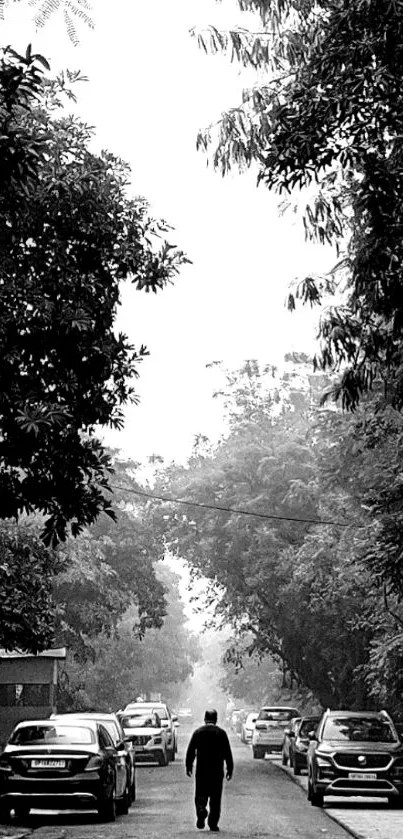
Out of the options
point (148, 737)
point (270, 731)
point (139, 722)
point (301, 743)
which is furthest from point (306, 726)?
point (270, 731)

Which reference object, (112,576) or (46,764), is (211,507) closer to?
(112,576)

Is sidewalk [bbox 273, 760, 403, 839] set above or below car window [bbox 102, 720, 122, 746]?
below

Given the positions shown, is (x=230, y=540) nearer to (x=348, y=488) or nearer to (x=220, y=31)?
(x=348, y=488)

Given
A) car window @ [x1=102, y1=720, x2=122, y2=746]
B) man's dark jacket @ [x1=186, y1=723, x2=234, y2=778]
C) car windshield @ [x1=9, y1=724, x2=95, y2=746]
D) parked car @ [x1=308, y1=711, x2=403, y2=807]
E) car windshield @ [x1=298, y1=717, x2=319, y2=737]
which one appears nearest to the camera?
man's dark jacket @ [x1=186, y1=723, x2=234, y2=778]

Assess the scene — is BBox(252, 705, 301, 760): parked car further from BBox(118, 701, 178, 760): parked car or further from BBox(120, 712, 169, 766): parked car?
BBox(120, 712, 169, 766): parked car

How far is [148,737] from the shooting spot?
128ft

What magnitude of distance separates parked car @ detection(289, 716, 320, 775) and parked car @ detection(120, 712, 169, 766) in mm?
4962

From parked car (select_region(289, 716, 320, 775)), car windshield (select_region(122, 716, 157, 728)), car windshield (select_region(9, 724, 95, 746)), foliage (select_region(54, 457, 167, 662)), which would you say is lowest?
car windshield (select_region(9, 724, 95, 746))

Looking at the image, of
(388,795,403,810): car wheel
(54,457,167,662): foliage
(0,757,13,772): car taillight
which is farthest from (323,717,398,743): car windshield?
(54,457,167,662): foliage

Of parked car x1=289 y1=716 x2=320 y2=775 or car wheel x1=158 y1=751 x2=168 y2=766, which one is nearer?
parked car x1=289 y1=716 x2=320 y2=775

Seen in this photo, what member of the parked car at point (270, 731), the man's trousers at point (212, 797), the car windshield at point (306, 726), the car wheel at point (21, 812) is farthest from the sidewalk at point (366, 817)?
the parked car at point (270, 731)

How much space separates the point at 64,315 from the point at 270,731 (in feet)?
130

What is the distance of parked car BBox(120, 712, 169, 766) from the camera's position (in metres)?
38.9

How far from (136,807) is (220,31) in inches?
573
